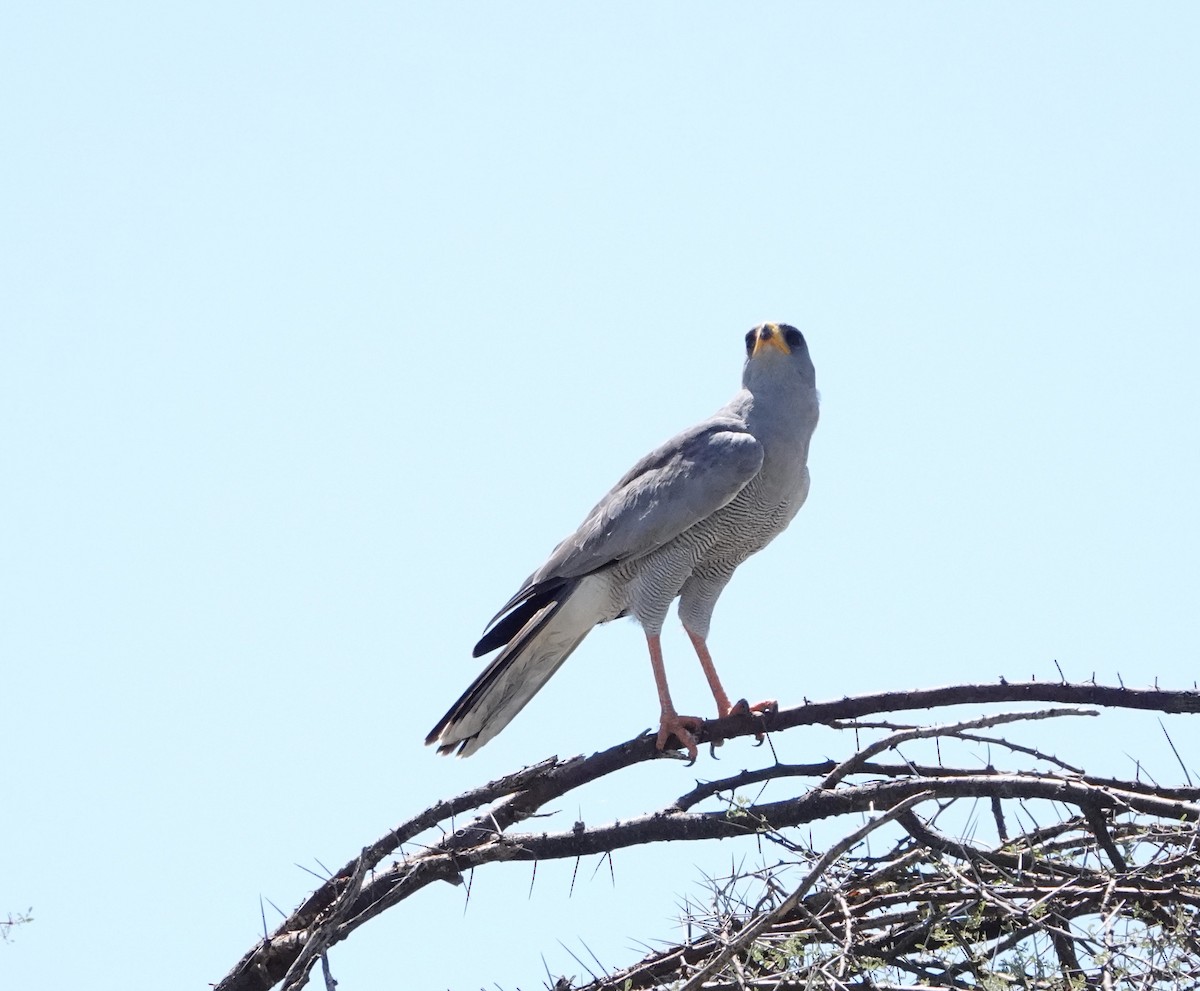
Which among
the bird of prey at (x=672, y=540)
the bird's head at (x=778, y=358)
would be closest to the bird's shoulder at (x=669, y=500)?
the bird of prey at (x=672, y=540)

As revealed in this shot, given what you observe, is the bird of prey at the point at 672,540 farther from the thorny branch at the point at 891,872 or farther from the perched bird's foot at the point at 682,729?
the thorny branch at the point at 891,872

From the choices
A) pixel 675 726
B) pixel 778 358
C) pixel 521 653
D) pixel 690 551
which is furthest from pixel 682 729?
pixel 778 358

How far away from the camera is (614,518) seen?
6.95 meters

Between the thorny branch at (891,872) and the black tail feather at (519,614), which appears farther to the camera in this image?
the black tail feather at (519,614)

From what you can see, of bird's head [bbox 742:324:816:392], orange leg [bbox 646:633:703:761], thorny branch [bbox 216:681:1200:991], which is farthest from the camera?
bird's head [bbox 742:324:816:392]

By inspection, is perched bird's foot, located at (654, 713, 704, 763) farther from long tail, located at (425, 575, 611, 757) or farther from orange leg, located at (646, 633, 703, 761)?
long tail, located at (425, 575, 611, 757)

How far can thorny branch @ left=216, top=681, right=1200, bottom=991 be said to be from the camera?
3896 millimetres

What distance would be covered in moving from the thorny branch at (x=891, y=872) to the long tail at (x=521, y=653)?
4.26ft

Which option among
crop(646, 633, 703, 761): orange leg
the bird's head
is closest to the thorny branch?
crop(646, 633, 703, 761): orange leg

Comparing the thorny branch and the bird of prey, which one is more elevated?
the bird of prey

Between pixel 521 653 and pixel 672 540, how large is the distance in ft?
2.99

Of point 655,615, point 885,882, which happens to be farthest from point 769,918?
point 655,615

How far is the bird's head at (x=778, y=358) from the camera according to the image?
24.1 feet

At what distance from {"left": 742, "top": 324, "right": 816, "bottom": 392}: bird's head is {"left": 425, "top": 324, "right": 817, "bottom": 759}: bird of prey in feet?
0.12
